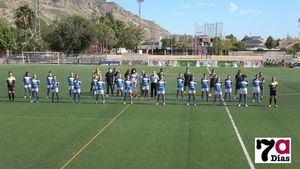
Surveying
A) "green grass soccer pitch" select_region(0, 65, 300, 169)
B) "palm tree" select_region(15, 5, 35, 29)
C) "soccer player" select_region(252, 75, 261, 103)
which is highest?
"palm tree" select_region(15, 5, 35, 29)

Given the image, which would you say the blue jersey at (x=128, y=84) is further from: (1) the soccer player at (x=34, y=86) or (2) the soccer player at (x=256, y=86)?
(2) the soccer player at (x=256, y=86)

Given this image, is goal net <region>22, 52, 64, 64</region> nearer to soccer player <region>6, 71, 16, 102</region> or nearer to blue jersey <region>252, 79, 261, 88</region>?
soccer player <region>6, 71, 16, 102</region>

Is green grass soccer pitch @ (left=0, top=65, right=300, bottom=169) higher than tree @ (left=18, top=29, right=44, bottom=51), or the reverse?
tree @ (left=18, top=29, right=44, bottom=51)

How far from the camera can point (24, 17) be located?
10612cm

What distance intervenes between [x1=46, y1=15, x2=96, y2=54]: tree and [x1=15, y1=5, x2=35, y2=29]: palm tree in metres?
7.14

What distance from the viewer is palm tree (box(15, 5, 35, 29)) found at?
105312mm

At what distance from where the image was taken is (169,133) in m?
16.9

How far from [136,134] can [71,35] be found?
3393 inches

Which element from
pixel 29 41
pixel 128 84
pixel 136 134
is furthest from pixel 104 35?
pixel 136 134

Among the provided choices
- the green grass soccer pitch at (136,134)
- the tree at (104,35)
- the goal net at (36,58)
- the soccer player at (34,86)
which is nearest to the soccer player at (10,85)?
the green grass soccer pitch at (136,134)

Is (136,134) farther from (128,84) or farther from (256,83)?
(256,83)

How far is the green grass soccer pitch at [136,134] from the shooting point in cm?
1279

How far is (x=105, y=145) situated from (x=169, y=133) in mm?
3059

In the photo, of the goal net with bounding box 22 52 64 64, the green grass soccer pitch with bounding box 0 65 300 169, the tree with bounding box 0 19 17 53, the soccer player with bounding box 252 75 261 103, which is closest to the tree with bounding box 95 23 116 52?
the tree with bounding box 0 19 17 53
